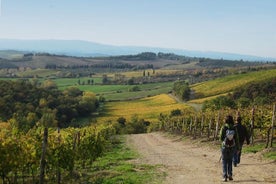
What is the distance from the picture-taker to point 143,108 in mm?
133500

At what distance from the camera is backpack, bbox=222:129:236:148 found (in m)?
17.1

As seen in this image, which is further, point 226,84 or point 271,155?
point 226,84

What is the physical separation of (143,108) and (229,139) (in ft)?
382

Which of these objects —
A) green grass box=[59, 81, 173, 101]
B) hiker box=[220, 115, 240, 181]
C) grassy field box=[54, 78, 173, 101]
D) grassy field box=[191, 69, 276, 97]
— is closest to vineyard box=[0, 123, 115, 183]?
hiker box=[220, 115, 240, 181]

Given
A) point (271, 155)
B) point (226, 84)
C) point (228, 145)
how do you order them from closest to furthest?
point (228, 145) < point (271, 155) < point (226, 84)

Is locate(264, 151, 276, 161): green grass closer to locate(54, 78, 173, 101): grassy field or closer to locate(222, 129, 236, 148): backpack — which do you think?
locate(222, 129, 236, 148): backpack

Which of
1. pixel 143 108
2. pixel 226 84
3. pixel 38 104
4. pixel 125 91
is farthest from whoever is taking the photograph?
pixel 125 91

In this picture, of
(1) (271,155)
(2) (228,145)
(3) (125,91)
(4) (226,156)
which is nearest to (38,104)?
(3) (125,91)

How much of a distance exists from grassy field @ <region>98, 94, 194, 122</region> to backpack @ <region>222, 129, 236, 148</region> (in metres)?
96.1

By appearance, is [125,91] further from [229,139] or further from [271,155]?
[229,139]

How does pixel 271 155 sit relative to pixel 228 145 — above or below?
below

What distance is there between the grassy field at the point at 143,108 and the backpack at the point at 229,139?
96.1 meters

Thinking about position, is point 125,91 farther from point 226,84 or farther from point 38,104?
point 38,104

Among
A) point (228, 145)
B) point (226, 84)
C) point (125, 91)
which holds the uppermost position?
point (228, 145)
